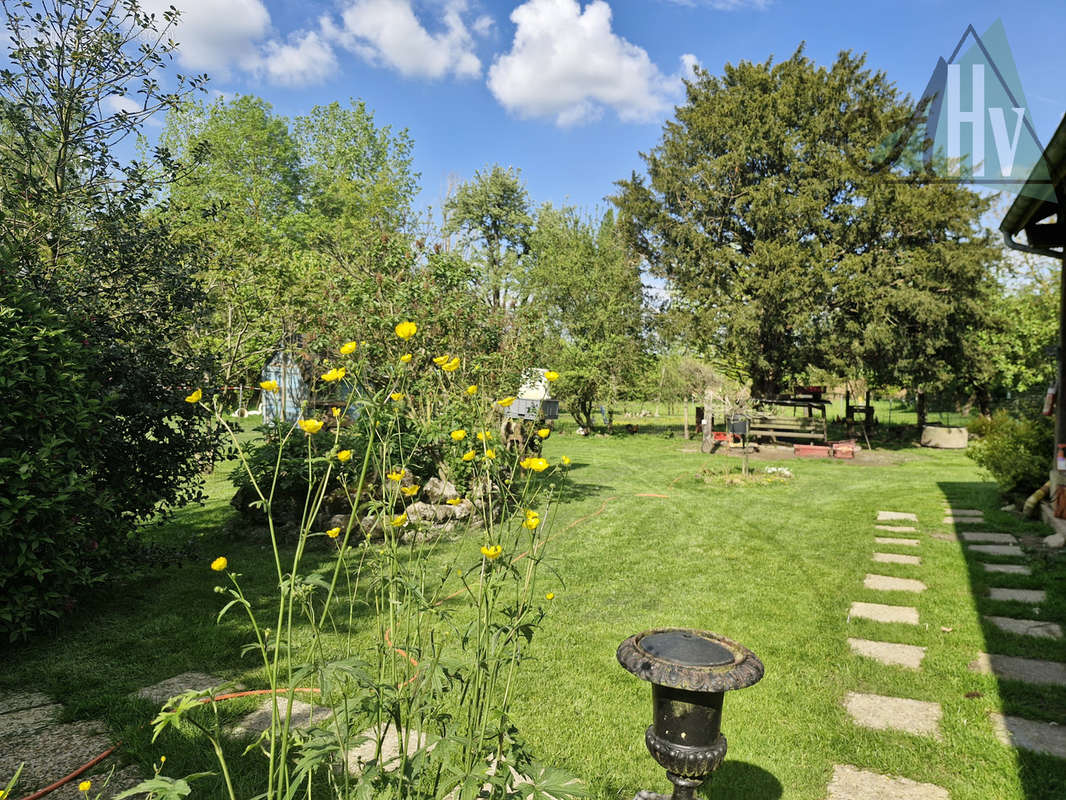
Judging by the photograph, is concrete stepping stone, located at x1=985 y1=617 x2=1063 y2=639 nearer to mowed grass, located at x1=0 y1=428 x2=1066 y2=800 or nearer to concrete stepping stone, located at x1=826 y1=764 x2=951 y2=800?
mowed grass, located at x1=0 y1=428 x2=1066 y2=800

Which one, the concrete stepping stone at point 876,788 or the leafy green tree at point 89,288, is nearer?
the concrete stepping stone at point 876,788

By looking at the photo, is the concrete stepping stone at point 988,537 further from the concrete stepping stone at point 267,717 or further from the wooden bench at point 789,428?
the wooden bench at point 789,428

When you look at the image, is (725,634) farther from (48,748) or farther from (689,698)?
(48,748)

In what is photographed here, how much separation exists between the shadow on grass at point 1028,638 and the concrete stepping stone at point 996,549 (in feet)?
0.25

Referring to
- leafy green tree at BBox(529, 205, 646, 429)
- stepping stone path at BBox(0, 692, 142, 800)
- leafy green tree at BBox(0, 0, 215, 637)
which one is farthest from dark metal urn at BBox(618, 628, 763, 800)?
leafy green tree at BBox(529, 205, 646, 429)

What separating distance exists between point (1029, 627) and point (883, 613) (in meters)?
0.82

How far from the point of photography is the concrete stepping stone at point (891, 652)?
11.7 feet

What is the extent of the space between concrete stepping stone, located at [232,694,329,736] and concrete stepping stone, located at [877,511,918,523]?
6.76 meters

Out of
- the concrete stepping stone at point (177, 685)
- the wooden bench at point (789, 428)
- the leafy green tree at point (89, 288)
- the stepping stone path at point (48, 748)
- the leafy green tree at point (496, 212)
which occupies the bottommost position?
the concrete stepping stone at point (177, 685)

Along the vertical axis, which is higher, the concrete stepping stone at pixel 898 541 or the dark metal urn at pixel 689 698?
the dark metal urn at pixel 689 698

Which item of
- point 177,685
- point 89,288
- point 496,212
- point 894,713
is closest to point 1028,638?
point 894,713

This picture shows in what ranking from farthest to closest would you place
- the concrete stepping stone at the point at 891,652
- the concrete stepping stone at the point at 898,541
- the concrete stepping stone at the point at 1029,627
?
the concrete stepping stone at the point at 898,541 → the concrete stepping stone at the point at 1029,627 → the concrete stepping stone at the point at 891,652

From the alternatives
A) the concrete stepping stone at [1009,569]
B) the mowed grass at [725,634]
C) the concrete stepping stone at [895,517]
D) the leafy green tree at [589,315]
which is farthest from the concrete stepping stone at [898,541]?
the leafy green tree at [589,315]

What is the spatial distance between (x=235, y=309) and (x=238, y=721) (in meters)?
10.1
